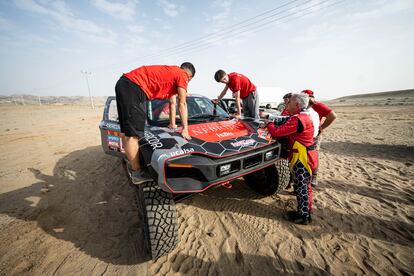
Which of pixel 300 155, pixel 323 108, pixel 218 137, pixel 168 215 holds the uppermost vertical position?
pixel 323 108

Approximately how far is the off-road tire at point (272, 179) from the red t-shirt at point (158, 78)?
5.89 feet

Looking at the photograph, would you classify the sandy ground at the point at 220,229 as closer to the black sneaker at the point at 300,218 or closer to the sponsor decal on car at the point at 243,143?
the black sneaker at the point at 300,218

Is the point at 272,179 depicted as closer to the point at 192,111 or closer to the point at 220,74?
the point at 192,111

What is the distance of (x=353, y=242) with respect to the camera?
2.06 meters

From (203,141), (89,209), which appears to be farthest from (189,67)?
(89,209)

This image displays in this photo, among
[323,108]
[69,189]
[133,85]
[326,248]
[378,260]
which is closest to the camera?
[378,260]

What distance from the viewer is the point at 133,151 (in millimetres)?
2146

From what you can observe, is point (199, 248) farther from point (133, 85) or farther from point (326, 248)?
point (133, 85)

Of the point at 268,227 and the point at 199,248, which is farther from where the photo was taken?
the point at 268,227

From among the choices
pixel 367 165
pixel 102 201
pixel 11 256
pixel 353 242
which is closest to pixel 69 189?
pixel 102 201

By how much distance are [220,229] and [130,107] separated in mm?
1841

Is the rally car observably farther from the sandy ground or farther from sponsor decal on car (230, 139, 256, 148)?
the sandy ground

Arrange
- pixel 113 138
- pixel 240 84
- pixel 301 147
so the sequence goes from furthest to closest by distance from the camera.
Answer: pixel 240 84 < pixel 113 138 < pixel 301 147

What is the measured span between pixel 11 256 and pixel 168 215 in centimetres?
186
